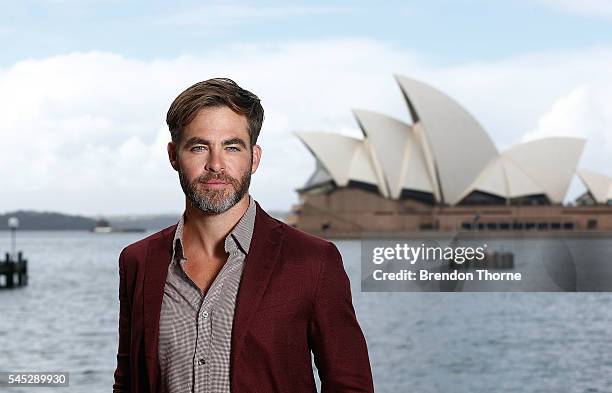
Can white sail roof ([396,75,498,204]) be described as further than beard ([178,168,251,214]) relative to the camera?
Yes

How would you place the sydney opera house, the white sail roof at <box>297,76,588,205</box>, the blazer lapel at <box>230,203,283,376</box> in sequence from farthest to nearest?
the sydney opera house → the white sail roof at <box>297,76,588,205</box> → the blazer lapel at <box>230,203,283,376</box>

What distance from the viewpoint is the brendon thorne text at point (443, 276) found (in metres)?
30.6

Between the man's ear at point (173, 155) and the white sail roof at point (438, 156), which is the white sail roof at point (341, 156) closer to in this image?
the white sail roof at point (438, 156)

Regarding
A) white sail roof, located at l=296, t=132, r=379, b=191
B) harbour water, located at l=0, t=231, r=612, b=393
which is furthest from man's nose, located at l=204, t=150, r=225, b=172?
white sail roof, located at l=296, t=132, r=379, b=191

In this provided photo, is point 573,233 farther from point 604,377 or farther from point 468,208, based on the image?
point 604,377

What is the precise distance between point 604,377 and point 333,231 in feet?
109

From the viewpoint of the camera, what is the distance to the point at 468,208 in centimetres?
4091

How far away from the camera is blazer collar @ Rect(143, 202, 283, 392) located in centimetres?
120

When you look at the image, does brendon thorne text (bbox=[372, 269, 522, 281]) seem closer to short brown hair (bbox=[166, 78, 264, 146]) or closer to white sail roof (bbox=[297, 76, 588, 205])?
white sail roof (bbox=[297, 76, 588, 205])

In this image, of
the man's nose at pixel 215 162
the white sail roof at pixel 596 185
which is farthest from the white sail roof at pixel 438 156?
the man's nose at pixel 215 162

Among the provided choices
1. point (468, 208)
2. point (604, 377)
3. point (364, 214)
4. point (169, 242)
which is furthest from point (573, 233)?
point (169, 242)

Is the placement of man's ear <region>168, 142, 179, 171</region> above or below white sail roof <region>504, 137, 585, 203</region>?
below

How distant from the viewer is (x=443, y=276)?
33062 mm

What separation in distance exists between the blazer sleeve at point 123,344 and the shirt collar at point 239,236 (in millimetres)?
96
